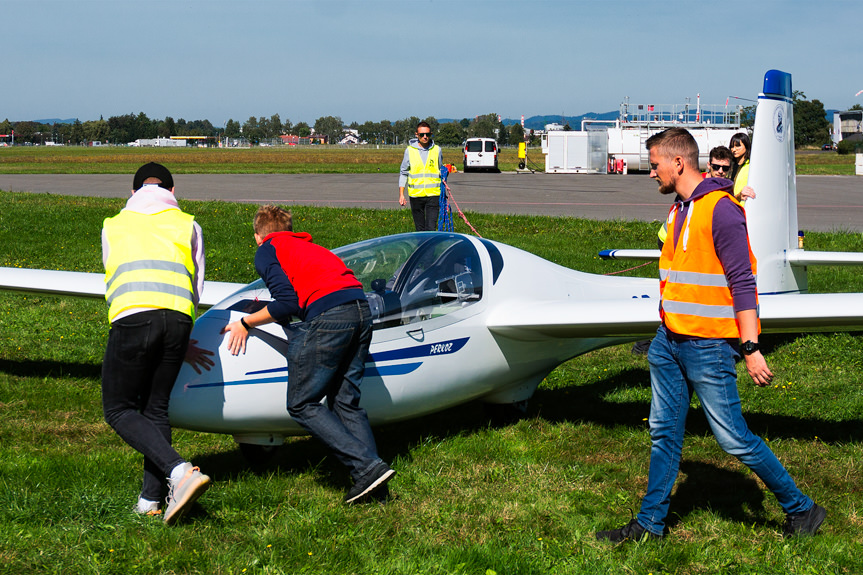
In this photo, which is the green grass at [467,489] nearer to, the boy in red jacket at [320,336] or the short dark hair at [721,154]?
the boy in red jacket at [320,336]

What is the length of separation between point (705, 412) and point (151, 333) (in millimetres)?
2857

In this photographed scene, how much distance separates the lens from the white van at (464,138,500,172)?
46.6 m

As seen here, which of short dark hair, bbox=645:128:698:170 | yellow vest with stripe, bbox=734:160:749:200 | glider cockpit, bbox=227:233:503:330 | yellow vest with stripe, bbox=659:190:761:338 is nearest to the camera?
yellow vest with stripe, bbox=659:190:761:338

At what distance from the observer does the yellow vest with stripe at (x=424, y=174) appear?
483 inches

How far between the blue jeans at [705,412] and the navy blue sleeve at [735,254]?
26 cm

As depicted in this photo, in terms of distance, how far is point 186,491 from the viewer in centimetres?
420

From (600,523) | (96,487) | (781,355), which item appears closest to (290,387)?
(96,487)

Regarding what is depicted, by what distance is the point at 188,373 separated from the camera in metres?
Answer: 4.81

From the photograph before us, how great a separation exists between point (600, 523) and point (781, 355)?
4840 mm

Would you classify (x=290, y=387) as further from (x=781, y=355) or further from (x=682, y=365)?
(x=781, y=355)

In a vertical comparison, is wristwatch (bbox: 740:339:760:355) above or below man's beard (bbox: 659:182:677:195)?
below

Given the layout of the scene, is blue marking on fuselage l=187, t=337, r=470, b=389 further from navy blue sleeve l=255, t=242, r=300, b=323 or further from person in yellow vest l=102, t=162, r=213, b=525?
person in yellow vest l=102, t=162, r=213, b=525

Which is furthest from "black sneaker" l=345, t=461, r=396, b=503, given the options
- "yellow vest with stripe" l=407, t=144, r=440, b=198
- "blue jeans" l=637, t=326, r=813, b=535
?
"yellow vest with stripe" l=407, t=144, r=440, b=198

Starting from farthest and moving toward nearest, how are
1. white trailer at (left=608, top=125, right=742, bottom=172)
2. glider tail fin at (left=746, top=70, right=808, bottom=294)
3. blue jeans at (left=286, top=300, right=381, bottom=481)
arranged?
white trailer at (left=608, top=125, right=742, bottom=172), glider tail fin at (left=746, top=70, right=808, bottom=294), blue jeans at (left=286, top=300, right=381, bottom=481)
